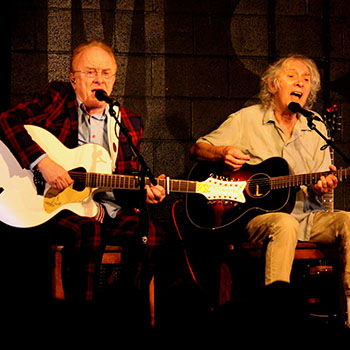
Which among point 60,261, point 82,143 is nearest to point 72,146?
point 82,143

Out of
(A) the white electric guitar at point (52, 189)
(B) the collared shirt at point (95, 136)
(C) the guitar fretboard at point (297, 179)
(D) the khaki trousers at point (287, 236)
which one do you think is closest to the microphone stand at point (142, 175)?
(A) the white electric guitar at point (52, 189)

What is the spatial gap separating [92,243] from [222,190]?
2.90 ft

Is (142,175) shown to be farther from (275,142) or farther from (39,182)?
(275,142)

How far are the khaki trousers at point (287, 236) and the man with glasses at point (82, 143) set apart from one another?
61 cm

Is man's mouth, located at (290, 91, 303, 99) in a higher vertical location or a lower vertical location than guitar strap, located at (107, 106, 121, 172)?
higher

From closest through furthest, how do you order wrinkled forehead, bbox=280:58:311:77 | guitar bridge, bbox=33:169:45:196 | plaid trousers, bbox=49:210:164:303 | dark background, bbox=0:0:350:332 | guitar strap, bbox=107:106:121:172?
plaid trousers, bbox=49:210:164:303
guitar bridge, bbox=33:169:45:196
guitar strap, bbox=107:106:121:172
wrinkled forehead, bbox=280:58:311:77
dark background, bbox=0:0:350:332

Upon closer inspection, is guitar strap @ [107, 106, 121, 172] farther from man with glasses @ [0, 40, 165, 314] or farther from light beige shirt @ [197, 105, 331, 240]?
light beige shirt @ [197, 105, 331, 240]

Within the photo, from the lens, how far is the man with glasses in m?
3.29

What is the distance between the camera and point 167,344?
2.57 metres

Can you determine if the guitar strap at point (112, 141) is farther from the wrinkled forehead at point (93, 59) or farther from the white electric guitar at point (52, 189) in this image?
the wrinkled forehead at point (93, 59)

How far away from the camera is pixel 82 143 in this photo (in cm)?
362

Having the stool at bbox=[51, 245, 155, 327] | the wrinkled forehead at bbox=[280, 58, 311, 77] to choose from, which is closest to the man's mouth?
the wrinkled forehead at bbox=[280, 58, 311, 77]

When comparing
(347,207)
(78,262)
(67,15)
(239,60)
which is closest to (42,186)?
(78,262)

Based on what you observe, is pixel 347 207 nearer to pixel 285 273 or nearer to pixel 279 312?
pixel 285 273
